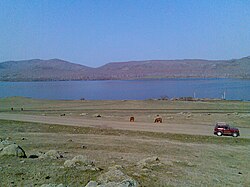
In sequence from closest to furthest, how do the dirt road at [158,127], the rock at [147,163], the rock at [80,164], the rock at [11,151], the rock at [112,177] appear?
the rock at [112,177] → the rock at [80,164] → the rock at [147,163] → the rock at [11,151] → the dirt road at [158,127]

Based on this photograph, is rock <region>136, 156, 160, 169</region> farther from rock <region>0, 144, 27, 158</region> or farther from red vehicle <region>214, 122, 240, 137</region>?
red vehicle <region>214, 122, 240, 137</region>

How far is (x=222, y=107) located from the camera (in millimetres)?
65125

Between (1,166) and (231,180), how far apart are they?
9.14 metres

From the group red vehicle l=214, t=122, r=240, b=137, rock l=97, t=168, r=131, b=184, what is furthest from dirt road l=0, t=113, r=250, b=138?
rock l=97, t=168, r=131, b=184

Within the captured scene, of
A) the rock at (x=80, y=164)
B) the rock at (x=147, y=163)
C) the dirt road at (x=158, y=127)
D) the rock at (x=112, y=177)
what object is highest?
the rock at (x=112, y=177)

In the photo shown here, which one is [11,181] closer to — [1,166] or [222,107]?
[1,166]

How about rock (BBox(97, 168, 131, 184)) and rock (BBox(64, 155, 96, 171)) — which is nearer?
rock (BBox(97, 168, 131, 184))

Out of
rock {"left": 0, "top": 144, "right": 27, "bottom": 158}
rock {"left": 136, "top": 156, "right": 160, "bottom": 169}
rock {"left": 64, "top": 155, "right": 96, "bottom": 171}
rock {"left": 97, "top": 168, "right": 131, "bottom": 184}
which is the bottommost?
rock {"left": 136, "top": 156, "right": 160, "bottom": 169}

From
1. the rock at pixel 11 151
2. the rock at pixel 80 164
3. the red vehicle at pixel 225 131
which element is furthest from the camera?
the red vehicle at pixel 225 131

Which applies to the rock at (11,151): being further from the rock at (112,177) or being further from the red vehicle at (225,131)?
the red vehicle at (225,131)

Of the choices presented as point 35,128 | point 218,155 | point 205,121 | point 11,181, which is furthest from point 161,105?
point 11,181

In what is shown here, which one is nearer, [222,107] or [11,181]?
[11,181]

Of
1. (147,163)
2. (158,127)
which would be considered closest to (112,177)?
(147,163)

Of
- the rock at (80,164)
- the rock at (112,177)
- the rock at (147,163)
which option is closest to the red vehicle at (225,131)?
the rock at (147,163)
